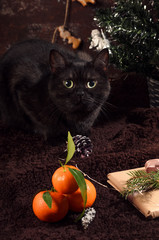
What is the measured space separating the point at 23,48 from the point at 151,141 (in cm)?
76

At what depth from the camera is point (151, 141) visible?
1.32 meters

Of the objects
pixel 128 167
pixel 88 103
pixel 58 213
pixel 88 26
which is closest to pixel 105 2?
pixel 88 26

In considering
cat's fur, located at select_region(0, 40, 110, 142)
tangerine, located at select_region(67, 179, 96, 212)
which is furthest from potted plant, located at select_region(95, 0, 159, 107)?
tangerine, located at select_region(67, 179, 96, 212)

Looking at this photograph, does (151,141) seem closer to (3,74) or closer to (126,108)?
(126,108)

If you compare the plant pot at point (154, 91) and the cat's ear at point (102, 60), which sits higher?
the cat's ear at point (102, 60)

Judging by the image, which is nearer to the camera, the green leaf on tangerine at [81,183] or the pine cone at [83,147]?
the green leaf on tangerine at [81,183]

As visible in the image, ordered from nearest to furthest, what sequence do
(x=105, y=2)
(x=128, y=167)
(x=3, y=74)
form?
(x=128, y=167) → (x=3, y=74) → (x=105, y=2)

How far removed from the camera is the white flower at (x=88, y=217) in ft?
2.66

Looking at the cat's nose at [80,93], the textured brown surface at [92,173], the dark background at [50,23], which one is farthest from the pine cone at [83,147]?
the dark background at [50,23]

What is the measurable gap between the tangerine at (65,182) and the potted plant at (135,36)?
0.75 metres

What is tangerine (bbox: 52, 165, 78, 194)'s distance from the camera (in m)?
0.80

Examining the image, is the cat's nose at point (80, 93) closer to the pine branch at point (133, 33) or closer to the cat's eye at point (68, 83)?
the cat's eye at point (68, 83)

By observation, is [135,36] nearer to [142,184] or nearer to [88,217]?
[142,184]

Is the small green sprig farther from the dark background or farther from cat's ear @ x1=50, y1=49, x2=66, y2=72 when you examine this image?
the dark background
